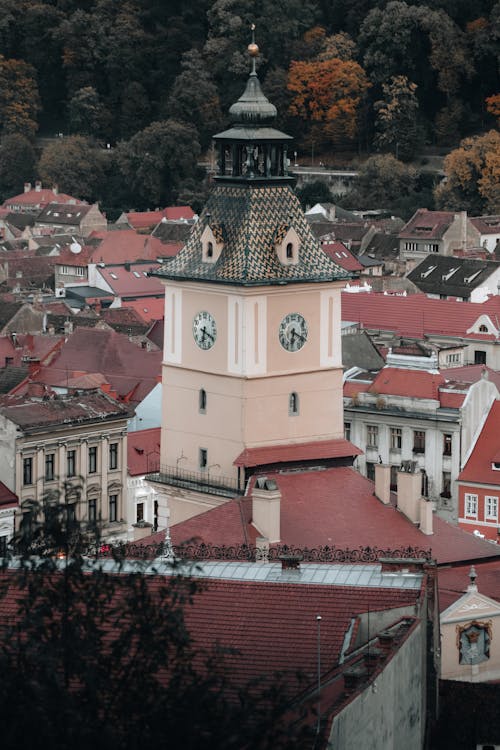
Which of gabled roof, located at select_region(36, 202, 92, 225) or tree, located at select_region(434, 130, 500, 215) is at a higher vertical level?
tree, located at select_region(434, 130, 500, 215)

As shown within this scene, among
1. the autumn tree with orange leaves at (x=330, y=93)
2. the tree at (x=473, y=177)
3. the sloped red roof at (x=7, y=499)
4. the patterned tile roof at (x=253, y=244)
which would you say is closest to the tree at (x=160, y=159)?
the autumn tree with orange leaves at (x=330, y=93)

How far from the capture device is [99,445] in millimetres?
68188

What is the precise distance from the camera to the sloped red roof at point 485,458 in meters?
68.6

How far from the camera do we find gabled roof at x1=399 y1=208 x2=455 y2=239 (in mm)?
127688

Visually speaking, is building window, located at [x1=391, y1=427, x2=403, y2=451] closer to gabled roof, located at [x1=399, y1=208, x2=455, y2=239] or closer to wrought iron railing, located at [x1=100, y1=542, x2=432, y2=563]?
wrought iron railing, located at [x1=100, y1=542, x2=432, y2=563]

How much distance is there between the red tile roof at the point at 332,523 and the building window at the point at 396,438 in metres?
23.6

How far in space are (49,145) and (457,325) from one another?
69001mm

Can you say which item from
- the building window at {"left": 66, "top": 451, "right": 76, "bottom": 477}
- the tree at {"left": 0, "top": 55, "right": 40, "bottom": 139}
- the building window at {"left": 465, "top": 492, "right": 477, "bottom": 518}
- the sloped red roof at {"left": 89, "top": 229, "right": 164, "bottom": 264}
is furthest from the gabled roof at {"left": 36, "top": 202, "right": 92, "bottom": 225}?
the building window at {"left": 465, "top": 492, "right": 477, "bottom": 518}

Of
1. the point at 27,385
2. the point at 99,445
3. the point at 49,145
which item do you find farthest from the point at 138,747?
the point at 49,145

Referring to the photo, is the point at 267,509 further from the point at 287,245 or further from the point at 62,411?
the point at 62,411

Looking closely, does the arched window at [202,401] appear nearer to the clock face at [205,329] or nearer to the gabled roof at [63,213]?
the clock face at [205,329]

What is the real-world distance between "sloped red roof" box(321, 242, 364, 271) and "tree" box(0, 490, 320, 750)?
91467 millimetres

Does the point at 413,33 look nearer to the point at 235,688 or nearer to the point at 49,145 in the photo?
the point at 49,145

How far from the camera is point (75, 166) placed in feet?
510
